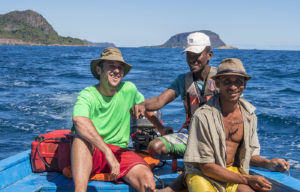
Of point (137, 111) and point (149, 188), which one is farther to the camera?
point (137, 111)

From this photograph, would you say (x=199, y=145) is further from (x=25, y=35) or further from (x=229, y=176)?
(x=25, y=35)

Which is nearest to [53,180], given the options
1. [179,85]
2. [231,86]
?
[179,85]

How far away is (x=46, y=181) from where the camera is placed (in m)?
3.87

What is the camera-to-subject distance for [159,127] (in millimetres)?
4102

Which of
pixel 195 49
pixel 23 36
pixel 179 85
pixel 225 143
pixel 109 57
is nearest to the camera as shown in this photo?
pixel 225 143

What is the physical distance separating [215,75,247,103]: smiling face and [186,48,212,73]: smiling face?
907mm

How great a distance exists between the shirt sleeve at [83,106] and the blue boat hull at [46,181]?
2.74 feet

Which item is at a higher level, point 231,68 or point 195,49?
point 195,49

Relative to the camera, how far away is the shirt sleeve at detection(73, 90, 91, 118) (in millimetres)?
3327

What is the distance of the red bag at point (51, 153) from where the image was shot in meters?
3.90

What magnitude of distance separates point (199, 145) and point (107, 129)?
1.17m

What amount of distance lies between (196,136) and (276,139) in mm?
6619

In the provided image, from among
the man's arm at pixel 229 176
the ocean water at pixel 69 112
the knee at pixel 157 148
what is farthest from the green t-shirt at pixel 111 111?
the ocean water at pixel 69 112

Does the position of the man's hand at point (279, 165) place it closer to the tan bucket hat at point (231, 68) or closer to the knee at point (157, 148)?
the tan bucket hat at point (231, 68)
